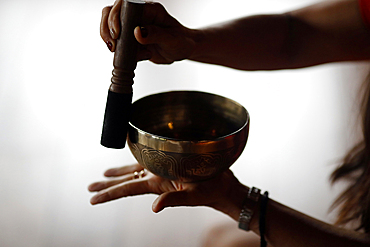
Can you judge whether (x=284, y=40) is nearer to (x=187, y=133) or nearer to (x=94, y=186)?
(x=187, y=133)

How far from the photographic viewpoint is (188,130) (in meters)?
1.13

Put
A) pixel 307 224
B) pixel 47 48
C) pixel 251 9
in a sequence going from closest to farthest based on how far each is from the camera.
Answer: pixel 307 224, pixel 47 48, pixel 251 9

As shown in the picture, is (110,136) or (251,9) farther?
(251,9)

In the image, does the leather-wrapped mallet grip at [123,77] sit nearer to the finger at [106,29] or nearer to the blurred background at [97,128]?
the finger at [106,29]

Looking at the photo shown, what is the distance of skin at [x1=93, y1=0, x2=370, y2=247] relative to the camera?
0.89 metres

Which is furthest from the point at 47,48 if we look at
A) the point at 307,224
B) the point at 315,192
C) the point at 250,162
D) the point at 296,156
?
the point at 307,224

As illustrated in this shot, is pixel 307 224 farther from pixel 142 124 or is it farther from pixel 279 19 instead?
pixel 279 19

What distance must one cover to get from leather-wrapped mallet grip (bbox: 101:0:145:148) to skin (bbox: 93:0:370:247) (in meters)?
0.02

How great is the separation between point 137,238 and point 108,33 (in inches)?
31.1

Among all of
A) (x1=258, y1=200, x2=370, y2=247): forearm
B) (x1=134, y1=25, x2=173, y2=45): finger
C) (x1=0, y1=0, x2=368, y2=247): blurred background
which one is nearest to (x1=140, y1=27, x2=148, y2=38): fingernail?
(x1=134, y1=25, x2=173, y2=45): finger

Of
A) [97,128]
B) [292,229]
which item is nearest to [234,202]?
[292,229]

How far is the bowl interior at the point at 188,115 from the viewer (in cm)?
105

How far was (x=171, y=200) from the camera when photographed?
2.91ft

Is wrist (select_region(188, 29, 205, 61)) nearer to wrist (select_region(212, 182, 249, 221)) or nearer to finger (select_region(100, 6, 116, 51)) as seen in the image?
finger (select_region(100, 6, 116, 51))
